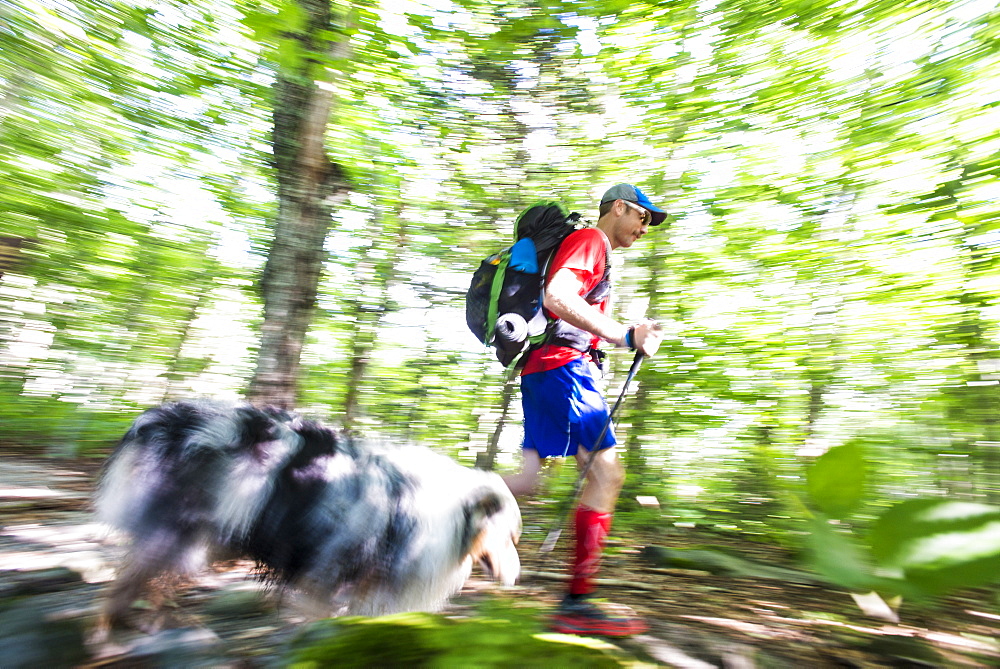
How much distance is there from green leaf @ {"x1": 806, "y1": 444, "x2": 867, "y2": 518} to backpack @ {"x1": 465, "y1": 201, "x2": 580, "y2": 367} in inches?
48.8

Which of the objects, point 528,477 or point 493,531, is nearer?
point 493,531

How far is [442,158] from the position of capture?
16.3 ft

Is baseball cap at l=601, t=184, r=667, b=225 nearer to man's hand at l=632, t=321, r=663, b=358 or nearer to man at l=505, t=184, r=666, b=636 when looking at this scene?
man at l=505, t=184, r=666, b=636

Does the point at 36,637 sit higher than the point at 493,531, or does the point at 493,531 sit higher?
the point at 493,531

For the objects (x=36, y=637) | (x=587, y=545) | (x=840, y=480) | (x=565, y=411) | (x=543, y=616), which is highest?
(x=565, y=411)

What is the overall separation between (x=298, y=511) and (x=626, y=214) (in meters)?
1.96

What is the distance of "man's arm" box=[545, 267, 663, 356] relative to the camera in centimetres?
207

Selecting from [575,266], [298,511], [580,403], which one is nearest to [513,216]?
[575,266]

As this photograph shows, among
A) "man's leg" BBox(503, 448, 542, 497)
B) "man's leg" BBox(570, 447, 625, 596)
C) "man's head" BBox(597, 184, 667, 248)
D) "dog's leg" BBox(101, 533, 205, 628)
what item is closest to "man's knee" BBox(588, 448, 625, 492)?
"man's leg" BBox(570, 447, 625, 596)

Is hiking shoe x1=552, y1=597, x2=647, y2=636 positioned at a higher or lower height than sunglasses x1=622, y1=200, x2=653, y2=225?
lower

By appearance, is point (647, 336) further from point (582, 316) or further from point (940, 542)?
point (940, 542)

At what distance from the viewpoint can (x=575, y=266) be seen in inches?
85.3

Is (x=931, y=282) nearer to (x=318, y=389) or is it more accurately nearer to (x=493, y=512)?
(x=493, y=512)

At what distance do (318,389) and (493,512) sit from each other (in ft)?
11.8
